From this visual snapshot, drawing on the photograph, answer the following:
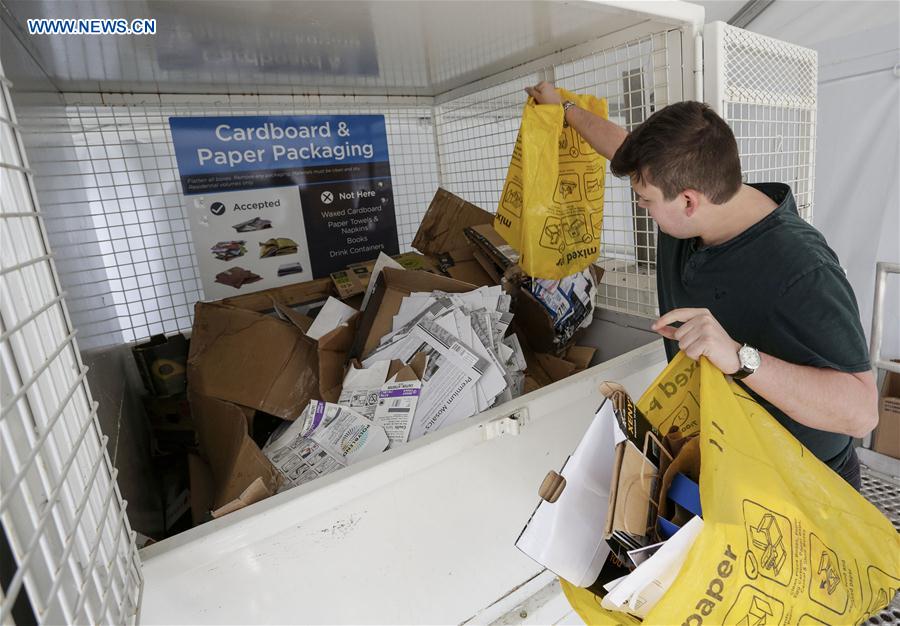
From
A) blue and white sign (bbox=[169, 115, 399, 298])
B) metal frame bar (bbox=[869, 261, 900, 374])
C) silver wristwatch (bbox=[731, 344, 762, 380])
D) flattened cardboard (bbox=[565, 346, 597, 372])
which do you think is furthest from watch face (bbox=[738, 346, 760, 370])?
blue and white sign (bbox=[169, 115, 399, 298])

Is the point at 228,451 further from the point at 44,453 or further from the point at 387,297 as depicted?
the point at 44,453

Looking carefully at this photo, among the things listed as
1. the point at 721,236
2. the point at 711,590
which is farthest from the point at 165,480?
the point at 721,236

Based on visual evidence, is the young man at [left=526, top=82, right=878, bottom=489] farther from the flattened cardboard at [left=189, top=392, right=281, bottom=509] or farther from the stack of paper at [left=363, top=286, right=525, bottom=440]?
the flattened cardboard at [left=189, top=392, right=281, bottom=509]

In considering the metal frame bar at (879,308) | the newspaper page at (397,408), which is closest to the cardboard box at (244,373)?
the newspaper page at (397,408)

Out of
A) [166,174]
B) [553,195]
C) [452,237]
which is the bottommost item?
[452,237]

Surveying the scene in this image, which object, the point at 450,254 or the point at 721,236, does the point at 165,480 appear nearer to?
the point at 450,254

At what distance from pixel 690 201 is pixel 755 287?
0.20 m

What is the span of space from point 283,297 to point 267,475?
92 cm

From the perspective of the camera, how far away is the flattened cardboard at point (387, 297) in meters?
1.47

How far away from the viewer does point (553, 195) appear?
131 cm

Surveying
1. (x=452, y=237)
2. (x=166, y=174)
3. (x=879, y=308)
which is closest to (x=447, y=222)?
(x=452, y=237)

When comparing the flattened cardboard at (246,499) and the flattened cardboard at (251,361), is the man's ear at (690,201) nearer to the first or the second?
the flattened cardboard at (246,499)

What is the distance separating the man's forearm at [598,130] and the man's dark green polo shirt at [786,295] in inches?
14.1

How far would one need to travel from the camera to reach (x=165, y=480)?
1589 millimetres
